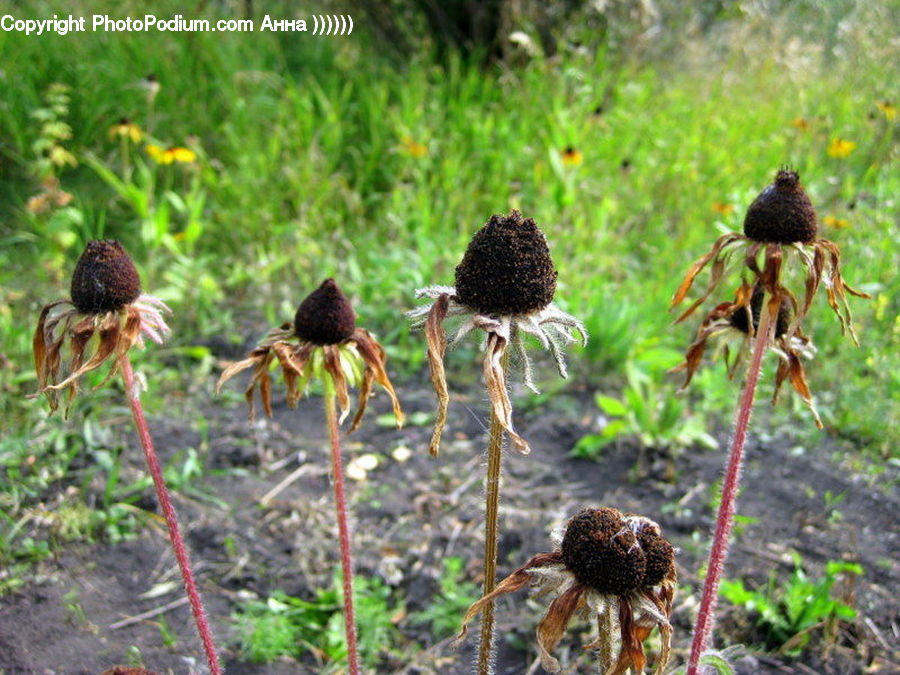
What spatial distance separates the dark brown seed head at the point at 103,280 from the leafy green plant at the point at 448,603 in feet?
3.75

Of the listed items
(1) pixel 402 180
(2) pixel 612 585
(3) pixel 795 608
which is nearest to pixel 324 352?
(2) pixel 612 585

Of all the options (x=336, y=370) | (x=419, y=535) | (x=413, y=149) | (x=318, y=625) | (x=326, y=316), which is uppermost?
(x=413, y=149)

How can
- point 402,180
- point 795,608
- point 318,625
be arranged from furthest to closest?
point 402,180 < point 318,625 < point 795,608

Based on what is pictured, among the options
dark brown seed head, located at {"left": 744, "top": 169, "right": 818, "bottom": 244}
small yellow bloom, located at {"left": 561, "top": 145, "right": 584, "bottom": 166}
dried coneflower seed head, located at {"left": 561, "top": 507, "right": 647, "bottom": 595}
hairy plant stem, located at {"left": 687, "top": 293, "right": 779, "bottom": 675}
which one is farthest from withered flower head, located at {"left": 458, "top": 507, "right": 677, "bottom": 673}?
small yellow bloom, located at {"left": 561, "top": 145, "right": 584, "bottom": 166}

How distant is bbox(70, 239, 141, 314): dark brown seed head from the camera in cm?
137

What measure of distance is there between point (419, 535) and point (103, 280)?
132 centimetres

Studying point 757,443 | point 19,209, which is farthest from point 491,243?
point 19,209

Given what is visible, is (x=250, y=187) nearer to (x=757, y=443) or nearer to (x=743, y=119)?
(x=757, y=443)

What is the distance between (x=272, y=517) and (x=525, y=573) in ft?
4.50

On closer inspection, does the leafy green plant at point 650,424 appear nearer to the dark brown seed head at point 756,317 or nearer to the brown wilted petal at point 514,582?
the dark brown seed head at point 756,317

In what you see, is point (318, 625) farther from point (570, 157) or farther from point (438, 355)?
point (570, 157)

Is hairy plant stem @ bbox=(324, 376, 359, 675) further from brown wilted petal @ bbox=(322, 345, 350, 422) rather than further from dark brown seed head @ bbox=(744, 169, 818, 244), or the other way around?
dark brown seed head @ bbox=(744, 169, 818, 244)

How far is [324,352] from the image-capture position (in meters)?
1.55

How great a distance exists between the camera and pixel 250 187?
3893 millimetres
